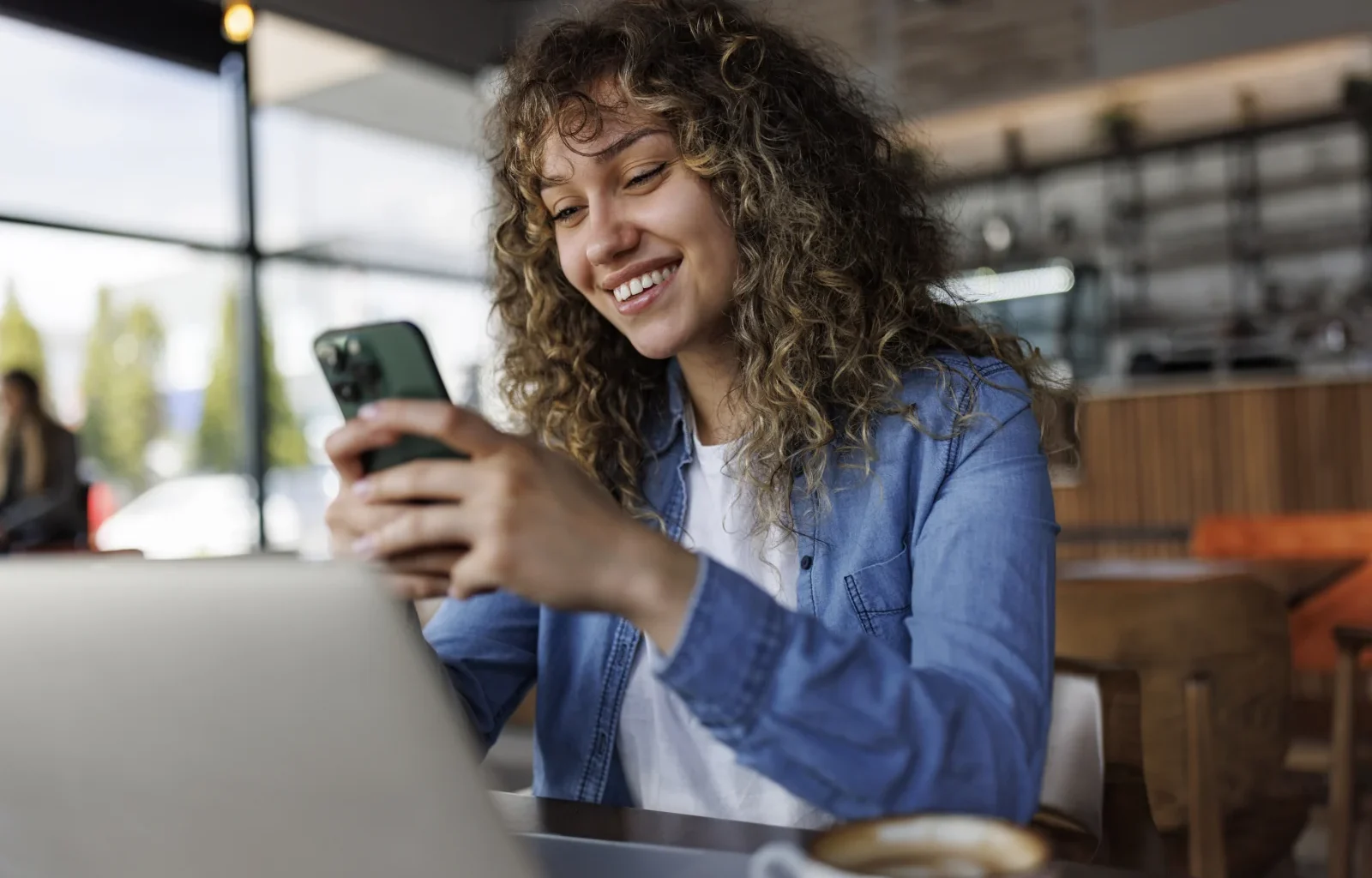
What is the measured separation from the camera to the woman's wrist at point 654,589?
0.59 m

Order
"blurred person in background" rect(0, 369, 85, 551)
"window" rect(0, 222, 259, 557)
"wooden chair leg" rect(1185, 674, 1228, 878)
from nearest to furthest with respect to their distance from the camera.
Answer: "wooden chair leg" rect(1185, 674, 1228, 878) → "blurred person in background" rect(0, 369, 85, 551) → "window" rect(0, 222, 259, 557)

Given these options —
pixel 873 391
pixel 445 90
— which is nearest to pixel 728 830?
pixel 873 391

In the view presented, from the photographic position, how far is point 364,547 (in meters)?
0.61

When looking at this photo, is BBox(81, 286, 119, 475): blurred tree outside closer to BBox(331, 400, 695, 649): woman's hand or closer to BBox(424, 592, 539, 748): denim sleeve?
BBox(424, 592, 539, 748): denim sleeve

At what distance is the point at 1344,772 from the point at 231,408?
15.3 feet

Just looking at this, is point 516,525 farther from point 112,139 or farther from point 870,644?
point 112,139

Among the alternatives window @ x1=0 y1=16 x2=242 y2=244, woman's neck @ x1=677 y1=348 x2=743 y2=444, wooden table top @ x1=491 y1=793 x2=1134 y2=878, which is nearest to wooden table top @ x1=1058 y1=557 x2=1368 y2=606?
woman's neck @ x1=677 y1=348 x2=743 y2=444

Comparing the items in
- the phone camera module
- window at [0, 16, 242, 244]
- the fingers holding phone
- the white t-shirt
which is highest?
window at [0, 16, 242, 244]

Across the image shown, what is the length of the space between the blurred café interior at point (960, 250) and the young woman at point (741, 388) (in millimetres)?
1364

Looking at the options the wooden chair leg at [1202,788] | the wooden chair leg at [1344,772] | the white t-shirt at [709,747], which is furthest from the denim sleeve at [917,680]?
the wooden chair leg at [1344,772]

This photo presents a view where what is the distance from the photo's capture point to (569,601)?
58cm

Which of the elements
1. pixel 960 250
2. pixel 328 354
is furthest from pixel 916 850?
pixel 960 250

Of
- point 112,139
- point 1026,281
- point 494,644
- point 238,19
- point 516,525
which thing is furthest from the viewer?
point 1026,281

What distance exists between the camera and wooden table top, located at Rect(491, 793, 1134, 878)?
0.62 meters
